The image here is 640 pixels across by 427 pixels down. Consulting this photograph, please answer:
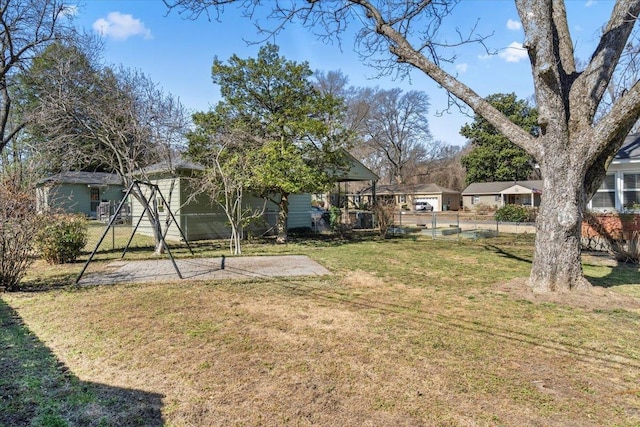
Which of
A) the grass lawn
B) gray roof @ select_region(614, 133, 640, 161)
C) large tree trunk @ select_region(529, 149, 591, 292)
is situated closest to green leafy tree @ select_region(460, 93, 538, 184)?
gray roof @ select_region(614, 133, 640, 161)

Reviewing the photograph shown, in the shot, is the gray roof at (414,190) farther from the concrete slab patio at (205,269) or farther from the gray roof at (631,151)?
the concrete slab patio at (205,269)

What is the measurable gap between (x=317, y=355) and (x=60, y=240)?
302 inches

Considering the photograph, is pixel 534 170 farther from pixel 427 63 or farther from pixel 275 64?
pixel 427 63

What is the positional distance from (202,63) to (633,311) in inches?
504

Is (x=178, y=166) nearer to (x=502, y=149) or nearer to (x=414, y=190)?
(x=414, y=190)

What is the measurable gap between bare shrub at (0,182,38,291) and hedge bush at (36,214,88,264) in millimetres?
2183

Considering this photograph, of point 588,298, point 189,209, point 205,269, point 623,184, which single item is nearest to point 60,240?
point 205,269

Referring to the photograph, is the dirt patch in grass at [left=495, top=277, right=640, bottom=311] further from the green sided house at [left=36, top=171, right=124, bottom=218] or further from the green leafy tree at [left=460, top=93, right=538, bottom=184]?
the green leafy tree at [left=460, top=93, right=538, bottom=184]

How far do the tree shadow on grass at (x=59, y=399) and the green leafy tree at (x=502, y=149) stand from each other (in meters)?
39.1

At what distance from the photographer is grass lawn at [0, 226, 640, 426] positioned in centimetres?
254

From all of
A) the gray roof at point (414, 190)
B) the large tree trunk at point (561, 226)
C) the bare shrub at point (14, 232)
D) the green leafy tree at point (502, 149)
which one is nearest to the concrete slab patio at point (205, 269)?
the bare shrub at point (14, 232)

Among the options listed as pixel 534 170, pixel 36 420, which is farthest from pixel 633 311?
pixel 534 170

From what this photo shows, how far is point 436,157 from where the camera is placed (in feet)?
164

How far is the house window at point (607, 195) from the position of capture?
11680 millimetres
